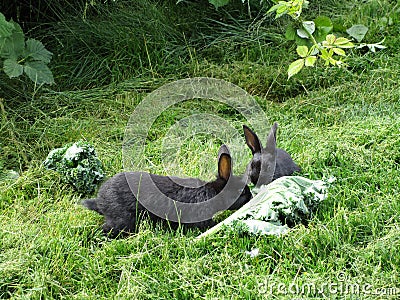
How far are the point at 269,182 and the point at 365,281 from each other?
109 cm

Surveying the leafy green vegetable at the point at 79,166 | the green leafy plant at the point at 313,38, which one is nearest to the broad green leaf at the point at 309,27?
the green leafy plant at the point at 313,38

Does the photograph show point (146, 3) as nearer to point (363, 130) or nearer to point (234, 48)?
point (234, 48)

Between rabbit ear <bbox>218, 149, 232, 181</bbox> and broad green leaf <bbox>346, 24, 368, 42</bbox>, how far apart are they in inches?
100

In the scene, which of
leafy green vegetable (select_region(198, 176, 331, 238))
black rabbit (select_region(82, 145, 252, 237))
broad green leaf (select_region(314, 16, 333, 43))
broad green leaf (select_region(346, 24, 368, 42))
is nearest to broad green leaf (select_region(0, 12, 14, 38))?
black rabbit (select_region(82, 145, 252, 237))

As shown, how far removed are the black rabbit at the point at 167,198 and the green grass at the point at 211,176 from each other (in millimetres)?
84

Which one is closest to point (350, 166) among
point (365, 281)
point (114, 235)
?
point (365, 281)

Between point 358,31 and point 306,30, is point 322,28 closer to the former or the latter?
point 306,30

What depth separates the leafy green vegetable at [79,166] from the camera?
3.86 metres

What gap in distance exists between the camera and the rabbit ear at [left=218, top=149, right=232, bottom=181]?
347cm

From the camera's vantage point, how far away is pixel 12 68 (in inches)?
179

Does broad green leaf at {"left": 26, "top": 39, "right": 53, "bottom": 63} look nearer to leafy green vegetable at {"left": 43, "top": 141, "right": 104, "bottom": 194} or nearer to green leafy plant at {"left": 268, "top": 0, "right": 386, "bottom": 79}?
leafy green vegetable at {"left": 43, "top": 141, "right": 104, "bottom": 194}

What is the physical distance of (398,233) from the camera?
3012 millimetres

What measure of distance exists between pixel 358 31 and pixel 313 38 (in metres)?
1.49

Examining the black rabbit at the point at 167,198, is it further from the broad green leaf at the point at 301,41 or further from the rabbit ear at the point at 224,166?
the broad green leaf at the point at 301,41
